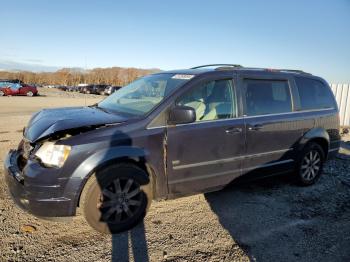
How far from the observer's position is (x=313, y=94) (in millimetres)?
5566

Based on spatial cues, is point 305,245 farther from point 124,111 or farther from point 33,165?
point 33,165

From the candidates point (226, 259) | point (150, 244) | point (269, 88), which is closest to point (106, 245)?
point (150, 244)

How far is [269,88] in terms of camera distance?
4945 millimetres

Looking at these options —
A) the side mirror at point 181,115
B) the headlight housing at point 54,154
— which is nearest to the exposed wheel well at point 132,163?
the headlight housing at point 54,154

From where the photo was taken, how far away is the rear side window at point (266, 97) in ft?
15.2

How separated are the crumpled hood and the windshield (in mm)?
290

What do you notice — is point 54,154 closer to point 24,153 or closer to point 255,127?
point 24,153

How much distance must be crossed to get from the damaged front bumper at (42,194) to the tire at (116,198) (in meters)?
0.21

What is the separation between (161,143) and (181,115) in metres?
0.41

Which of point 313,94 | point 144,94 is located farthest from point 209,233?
point 313,94

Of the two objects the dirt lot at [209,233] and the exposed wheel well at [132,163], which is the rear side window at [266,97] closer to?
the dirt lot at [209,233]

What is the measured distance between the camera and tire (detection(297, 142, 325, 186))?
17.6 feet

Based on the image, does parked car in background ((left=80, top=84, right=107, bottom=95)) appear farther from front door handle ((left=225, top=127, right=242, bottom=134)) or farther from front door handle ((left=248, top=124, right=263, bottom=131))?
front door handle ((left=225, top=127, right=242, bottom=134))

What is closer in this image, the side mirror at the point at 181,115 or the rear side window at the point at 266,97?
the side mirror at the point at 181,115
